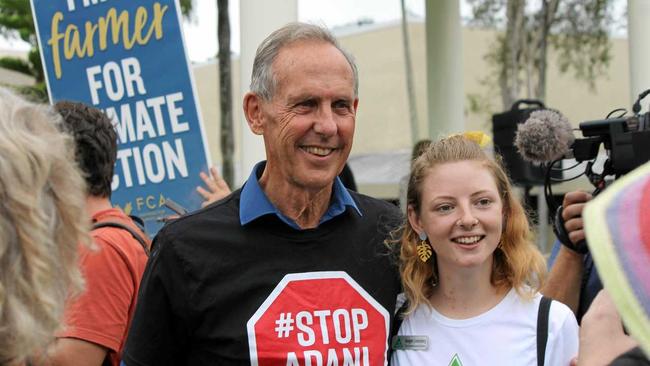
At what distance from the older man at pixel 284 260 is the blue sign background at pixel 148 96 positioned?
1229 millimetres

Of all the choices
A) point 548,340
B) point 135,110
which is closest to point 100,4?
point 135,110

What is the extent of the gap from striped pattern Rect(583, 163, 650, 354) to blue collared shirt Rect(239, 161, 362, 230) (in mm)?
1529

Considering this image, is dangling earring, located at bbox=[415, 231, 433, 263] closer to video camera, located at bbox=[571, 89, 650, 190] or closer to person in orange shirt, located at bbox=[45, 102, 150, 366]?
video camera, located at bbox=[571, 89, 650, 190]

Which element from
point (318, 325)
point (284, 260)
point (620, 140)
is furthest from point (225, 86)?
point (620, 140)

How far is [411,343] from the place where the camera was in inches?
102

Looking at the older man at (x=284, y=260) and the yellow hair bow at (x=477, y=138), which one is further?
the yellow hair bow at (x=477, y=138)

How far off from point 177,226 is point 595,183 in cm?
121

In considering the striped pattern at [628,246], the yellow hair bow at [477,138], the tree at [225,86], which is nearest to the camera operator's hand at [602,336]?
the striped pattern at [628,246]

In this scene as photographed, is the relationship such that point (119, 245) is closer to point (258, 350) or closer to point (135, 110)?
point (258, 350)

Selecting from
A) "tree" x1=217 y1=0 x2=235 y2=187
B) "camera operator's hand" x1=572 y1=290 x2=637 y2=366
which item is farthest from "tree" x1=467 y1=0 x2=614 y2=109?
"camera operator's hand" x1=572 y1=290 x2=637 y2=366

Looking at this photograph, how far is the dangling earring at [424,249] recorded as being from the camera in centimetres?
271

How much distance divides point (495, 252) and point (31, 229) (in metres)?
1.63

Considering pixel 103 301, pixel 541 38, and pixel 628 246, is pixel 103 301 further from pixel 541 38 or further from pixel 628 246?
pixel 541 38

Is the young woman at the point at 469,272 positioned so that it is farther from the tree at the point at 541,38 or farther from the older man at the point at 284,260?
the tree at the point at 541,38
